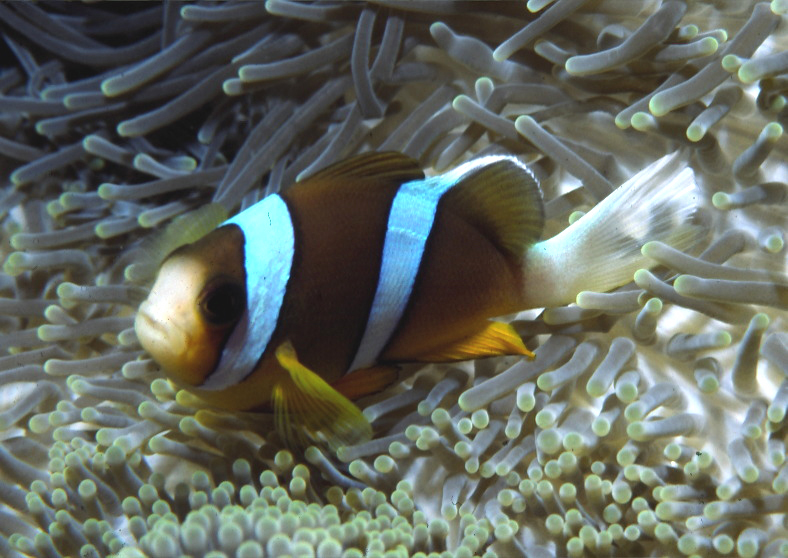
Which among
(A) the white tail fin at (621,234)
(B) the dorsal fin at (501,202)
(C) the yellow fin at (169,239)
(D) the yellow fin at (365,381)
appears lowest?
(D) the yellow fin at (365,381)

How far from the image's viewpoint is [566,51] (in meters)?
1.16

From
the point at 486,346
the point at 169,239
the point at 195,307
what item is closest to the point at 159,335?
the point at 195,307

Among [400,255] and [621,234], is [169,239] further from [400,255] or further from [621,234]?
[621,234]

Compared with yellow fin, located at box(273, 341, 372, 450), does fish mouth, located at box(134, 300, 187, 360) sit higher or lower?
higher

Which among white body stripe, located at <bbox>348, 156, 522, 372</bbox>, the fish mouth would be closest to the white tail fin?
white body stripe, located at <bbox>348, 156, 522, 372</bbox>

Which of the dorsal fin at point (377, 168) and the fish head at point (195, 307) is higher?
the dorsal fin at point (377, 168)

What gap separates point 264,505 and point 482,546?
302 millimetres

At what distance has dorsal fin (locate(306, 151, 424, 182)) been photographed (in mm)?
1047

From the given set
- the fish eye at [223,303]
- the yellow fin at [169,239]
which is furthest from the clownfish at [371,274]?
the yellow fin at [169,239]

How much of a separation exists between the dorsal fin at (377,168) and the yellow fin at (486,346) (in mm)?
245

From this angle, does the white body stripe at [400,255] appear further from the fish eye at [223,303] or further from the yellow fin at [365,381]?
the fish eye at [223,303]

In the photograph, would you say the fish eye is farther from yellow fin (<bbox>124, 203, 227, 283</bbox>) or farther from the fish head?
yellow fin (<bbox>124, 203, 227, 283</bbox>)

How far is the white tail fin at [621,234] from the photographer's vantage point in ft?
3.18

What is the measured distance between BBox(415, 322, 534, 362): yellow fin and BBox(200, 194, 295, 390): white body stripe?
0.74 ft
